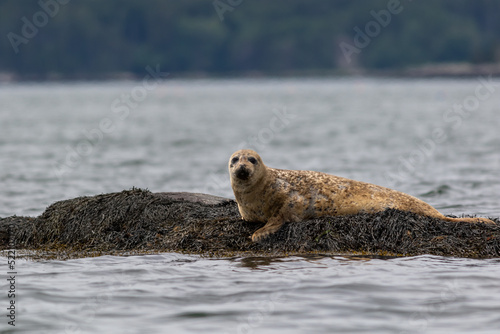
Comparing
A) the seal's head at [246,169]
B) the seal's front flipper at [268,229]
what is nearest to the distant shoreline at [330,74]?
the seal's head at [246,169]

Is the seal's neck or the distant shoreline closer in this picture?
the seal's neck

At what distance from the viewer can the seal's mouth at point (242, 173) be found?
1005 cm

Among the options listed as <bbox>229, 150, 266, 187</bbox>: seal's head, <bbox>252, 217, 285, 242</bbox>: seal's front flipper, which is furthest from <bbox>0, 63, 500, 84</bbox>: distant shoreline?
<bbox>252, 217, 285, 242</bbox>: seal's front flipper

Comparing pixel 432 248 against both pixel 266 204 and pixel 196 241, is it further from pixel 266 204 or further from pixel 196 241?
pixel 196 241

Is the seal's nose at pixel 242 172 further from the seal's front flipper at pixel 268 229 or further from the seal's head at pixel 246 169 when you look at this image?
the seal's front flipper at pixel 268 229

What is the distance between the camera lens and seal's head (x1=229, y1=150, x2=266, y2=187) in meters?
10.1

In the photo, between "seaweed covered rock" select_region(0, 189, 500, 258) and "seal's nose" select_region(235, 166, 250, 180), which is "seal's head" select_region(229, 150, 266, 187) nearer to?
"seal's nose" select_region(235, 166, 250, 180)

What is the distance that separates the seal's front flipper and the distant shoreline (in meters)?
145

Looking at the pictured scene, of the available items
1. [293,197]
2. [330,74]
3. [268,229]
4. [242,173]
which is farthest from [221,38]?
[268,229]

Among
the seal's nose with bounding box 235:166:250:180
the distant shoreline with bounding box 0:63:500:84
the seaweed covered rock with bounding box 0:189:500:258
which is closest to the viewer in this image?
the seaweed covered rock with bounding box 0:189:500:258

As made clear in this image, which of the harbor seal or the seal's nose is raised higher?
the seal's nose

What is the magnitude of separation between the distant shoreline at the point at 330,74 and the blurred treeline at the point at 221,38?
5.16ft

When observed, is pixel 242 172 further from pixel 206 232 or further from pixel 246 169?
pixel 206 232

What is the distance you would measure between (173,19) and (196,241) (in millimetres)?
179710
